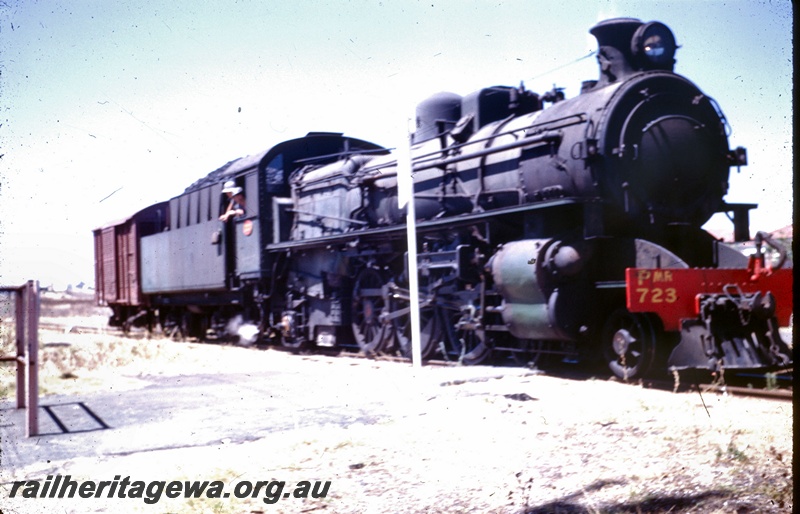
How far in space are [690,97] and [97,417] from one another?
6.90m

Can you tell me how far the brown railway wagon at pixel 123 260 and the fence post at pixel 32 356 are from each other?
12388 millimetres

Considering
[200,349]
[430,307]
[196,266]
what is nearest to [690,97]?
[430,307]

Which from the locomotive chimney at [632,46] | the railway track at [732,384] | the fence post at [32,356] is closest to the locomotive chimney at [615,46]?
the locomotive chimney at [632,46]

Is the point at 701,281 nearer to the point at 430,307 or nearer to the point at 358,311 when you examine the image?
the point at 430,307

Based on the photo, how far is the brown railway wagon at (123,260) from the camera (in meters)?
18.2

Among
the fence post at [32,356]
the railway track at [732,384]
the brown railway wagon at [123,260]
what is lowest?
the railway track at [732,384]

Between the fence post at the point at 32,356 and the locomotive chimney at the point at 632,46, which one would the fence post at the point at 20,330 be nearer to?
the fence post at the point at 32,356

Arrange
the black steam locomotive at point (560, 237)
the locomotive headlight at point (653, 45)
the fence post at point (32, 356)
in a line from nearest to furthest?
the fence post at point (32, 356) < the black steam locomotive at point (560, 237) < the locomotive headlight at point (653, 45)

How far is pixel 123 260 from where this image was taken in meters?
19.5

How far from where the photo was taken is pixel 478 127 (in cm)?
995

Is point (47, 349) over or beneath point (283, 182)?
beneath

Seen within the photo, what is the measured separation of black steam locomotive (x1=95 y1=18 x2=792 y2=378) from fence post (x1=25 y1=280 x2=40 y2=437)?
133 inches

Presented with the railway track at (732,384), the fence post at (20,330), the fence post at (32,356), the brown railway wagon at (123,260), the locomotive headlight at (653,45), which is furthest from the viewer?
the brown railway wagon at (123,260)

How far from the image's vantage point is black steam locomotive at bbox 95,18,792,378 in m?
7.17
